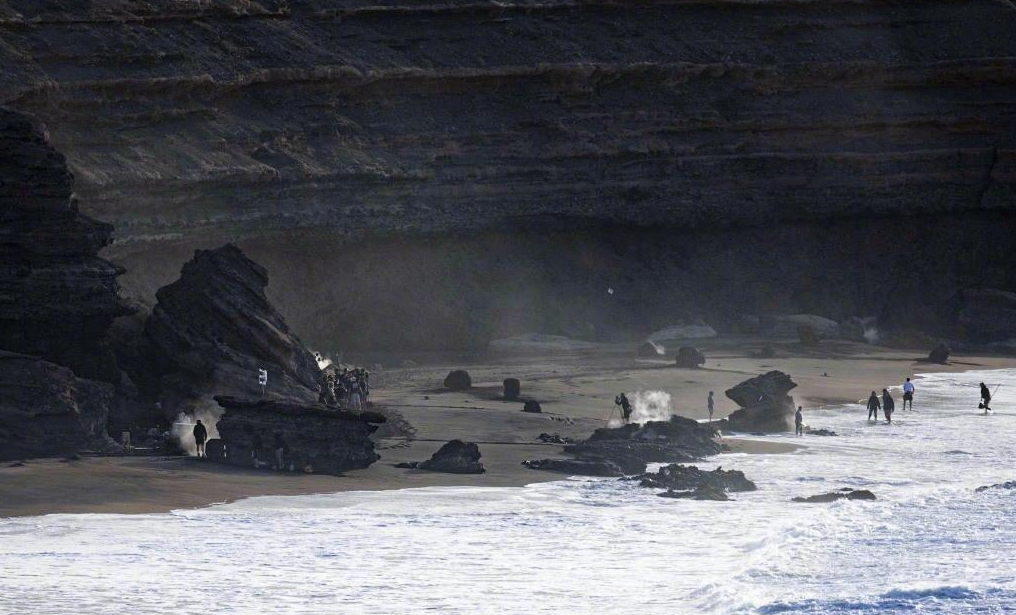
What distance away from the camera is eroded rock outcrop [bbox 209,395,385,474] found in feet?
97.9

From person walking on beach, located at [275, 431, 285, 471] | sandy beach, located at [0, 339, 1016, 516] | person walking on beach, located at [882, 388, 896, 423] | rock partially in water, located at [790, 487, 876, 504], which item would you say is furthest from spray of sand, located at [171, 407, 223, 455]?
person walking on beach, located at [882, 388, 896, 423]

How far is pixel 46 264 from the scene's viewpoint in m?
33.2

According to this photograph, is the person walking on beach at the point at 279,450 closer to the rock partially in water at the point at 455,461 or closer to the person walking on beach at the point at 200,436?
the person walking on beach at the point at 200,436

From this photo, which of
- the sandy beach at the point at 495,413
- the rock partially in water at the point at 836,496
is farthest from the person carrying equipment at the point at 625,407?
the rock partially in water at the point at 836,496

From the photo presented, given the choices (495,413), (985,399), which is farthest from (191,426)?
(985,399)

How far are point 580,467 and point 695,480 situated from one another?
2511mm

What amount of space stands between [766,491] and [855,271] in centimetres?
3563

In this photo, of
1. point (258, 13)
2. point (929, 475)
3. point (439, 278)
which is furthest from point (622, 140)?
point (929, 475)

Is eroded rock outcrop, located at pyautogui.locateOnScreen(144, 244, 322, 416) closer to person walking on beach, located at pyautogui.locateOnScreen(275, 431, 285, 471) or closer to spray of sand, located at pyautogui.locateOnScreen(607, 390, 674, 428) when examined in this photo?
person walking on beach, located at pyautogui.locateOnScreen(275, 431, 285, 471)

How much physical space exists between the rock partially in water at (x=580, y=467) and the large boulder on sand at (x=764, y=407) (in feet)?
22.6

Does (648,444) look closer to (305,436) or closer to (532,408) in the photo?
(532,408)

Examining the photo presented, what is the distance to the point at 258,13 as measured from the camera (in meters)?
55.1

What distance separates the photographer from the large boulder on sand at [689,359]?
1883 inches

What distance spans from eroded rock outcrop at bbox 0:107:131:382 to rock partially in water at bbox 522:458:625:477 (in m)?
8.93
